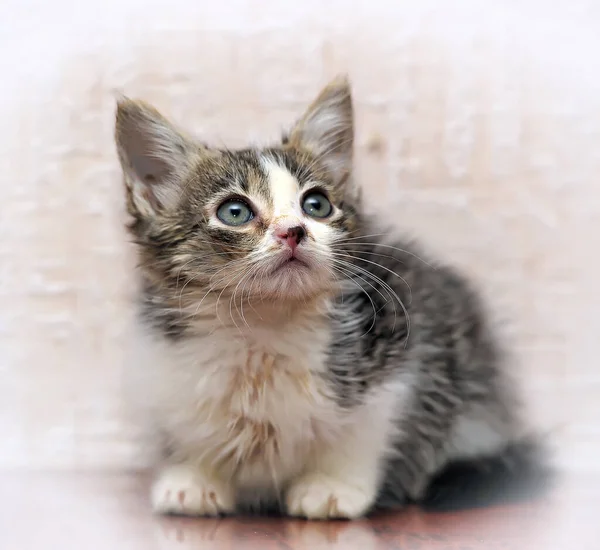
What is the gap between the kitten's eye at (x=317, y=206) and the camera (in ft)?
3.11

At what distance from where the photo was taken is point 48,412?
1.28 m

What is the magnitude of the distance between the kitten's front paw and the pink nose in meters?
0.36

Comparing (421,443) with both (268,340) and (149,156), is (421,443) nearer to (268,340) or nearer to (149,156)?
(268,340)

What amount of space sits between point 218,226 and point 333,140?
277 millimetres

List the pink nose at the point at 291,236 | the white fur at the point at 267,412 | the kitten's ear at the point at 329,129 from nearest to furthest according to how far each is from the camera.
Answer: the pink nose at the point at 291,236, the white fur at the point at 267,412, the kitten's ear at the point at 329,129

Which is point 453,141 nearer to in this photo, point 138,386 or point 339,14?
point 339,14

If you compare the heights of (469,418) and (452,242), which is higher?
(452,242)

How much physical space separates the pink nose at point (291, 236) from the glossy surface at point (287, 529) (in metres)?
0.40

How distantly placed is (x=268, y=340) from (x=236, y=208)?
0.63 feet

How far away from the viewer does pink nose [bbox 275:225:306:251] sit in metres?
0.83

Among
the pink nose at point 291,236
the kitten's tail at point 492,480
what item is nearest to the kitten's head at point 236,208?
the pink nose at point 291,236

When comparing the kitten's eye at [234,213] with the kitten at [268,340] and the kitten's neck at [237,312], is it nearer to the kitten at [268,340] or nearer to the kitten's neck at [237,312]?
the kitten at [268,340]

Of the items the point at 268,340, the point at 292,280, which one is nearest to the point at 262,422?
the point at 268,340

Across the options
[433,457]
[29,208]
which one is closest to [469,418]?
[433,457]
